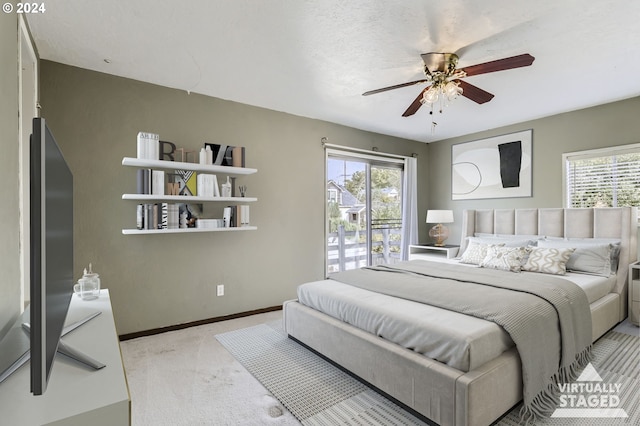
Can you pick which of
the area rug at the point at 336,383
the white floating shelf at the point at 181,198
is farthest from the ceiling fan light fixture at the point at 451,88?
the area rug at the point at 336,383

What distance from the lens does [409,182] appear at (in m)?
5.49

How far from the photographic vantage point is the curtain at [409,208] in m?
5.44

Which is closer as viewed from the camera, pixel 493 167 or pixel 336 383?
pixel 336 383

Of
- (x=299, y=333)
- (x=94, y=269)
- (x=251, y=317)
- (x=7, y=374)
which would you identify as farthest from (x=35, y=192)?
(x=251, y=317)

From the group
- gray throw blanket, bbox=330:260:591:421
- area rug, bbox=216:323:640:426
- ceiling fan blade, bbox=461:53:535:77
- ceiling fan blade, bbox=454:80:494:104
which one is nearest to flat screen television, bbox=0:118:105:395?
area rug, bbox=216:323:640:426

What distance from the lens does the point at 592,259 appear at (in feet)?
10.8

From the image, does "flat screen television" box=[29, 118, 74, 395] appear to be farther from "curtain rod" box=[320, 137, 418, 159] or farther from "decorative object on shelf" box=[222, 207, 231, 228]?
"curtain rod" box=[320, 137, 418, 159]

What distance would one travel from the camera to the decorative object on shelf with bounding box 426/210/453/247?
5.14 meters

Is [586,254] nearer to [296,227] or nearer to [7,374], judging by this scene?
[296,227]

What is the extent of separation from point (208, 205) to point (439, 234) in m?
3.61

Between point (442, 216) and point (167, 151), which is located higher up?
point (167, 151)

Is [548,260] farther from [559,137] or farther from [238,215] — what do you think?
[238,215]

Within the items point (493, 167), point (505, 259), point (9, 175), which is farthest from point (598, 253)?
point (9, 175)

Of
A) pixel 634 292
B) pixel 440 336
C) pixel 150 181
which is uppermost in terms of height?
pixel 150 181
